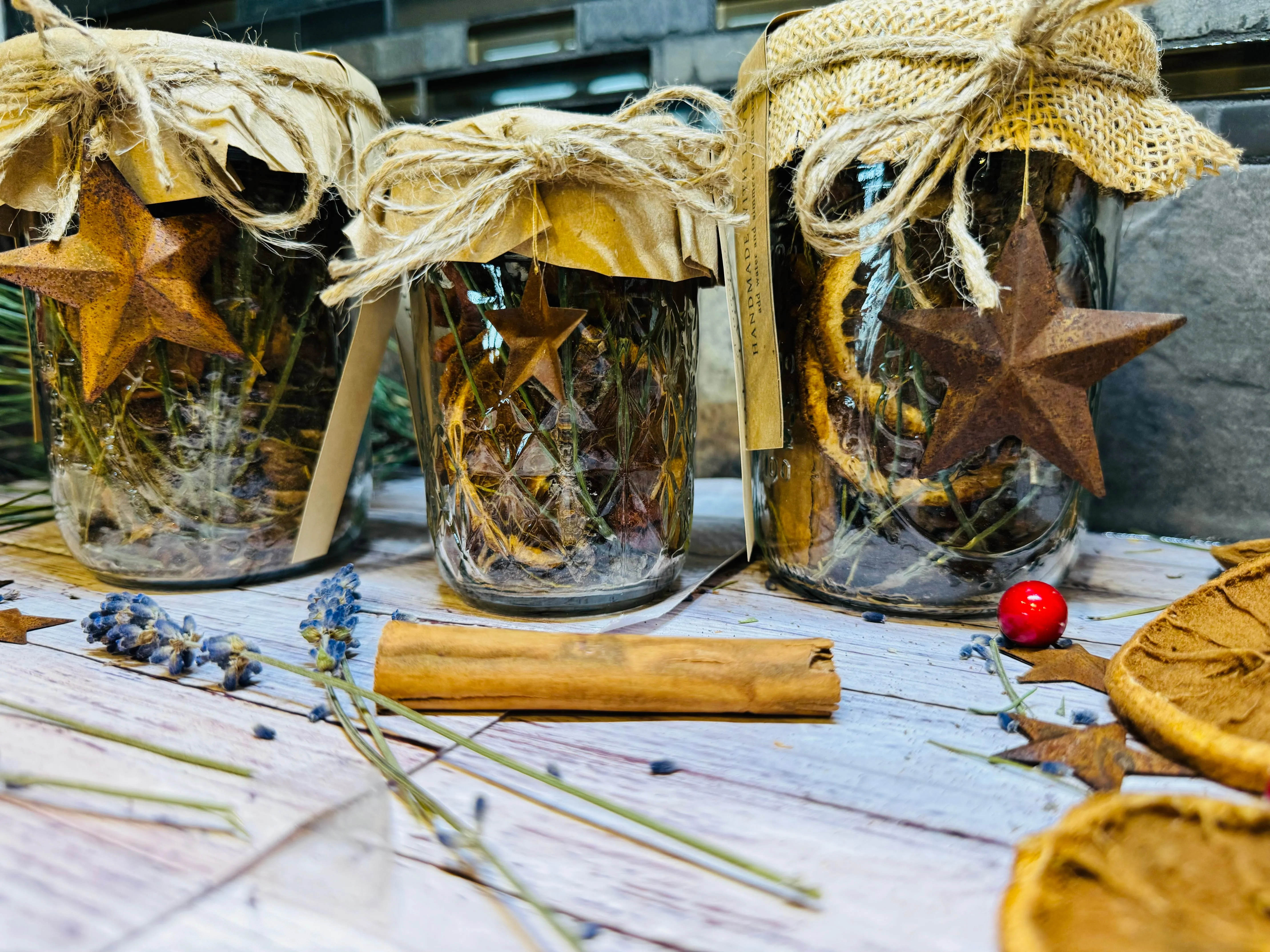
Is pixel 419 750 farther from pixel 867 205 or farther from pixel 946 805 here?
pixel 867 205

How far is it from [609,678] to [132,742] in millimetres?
272

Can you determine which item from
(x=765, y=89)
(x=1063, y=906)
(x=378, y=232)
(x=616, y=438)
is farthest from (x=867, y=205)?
(x=1063, y=906)

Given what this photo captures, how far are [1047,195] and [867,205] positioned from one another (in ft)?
0.44

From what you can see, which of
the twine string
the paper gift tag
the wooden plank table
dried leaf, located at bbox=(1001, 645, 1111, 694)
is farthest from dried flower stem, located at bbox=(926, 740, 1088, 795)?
the paper gift tag

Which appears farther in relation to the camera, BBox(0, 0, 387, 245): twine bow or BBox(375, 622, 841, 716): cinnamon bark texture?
BBox(0, 0, 387, 245): twine bow

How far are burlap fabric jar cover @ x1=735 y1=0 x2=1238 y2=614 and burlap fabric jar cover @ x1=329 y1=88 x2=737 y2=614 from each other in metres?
0.07

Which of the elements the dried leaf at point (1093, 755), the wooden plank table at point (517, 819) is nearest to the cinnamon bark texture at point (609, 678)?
the wooden plank table at point (517, 819)

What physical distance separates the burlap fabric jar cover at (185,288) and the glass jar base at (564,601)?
0.66 ft

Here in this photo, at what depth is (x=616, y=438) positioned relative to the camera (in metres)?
0.69

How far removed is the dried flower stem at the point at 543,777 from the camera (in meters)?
0.37

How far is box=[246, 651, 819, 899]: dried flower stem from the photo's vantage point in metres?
0.37

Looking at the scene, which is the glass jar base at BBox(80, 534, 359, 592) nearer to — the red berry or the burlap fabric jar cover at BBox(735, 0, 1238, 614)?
the burlap fabric jar cover at BBox(735, 0, 1238, 614)

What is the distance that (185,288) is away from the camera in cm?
69

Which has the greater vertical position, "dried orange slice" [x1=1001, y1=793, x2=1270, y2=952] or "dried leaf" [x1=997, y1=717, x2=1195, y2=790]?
"dried orange slice" [x1=1001, y1=793, x2=1270, y2=952]
